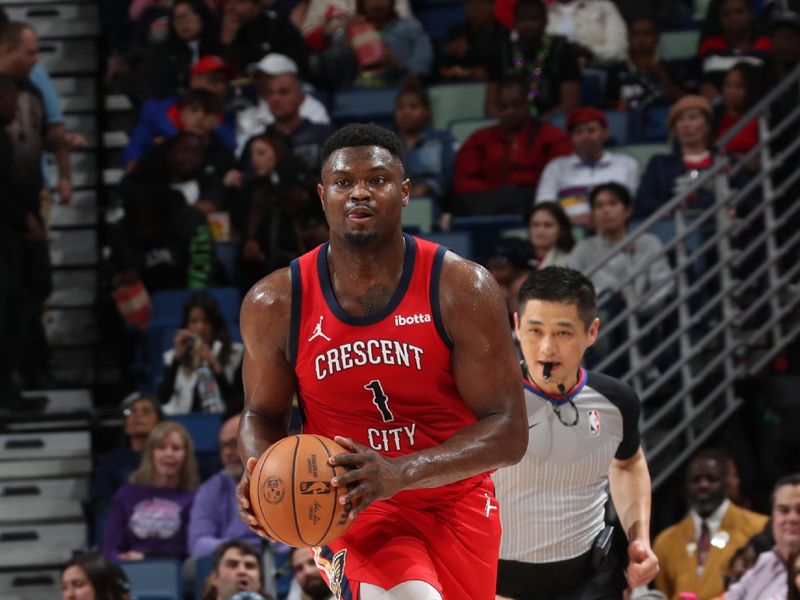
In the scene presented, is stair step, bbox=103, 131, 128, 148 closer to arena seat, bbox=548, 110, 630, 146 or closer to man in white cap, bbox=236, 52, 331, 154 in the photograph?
man in white cap, bbox=236, 52, 331, 154

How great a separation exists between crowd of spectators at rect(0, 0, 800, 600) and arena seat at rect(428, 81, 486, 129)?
8.7 inches

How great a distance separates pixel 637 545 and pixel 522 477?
0.46m

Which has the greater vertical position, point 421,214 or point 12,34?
point 12,34

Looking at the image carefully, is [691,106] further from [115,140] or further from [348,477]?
[348,477]

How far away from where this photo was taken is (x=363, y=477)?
3930 millimetres

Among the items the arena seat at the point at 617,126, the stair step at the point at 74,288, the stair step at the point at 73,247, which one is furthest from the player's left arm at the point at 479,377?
the stair step at the point at 73,247

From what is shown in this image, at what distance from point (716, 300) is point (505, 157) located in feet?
8.03

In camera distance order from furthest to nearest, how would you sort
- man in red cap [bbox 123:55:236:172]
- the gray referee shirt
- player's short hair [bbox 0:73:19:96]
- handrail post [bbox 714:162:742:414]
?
man in red cap [bbox 123:55:236:172], player's short hair [bbox 0:73:19:96], handrail post [bbox 714:162:742:414], the gray referee shirt

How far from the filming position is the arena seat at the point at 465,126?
1148 centimetres

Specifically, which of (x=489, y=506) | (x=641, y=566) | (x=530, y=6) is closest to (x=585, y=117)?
(x=530, y=6)

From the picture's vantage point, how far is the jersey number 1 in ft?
14.2

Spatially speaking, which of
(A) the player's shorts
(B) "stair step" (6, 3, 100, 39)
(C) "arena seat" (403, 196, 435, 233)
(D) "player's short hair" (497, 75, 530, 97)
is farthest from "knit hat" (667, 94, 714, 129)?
(A) the player's shorts

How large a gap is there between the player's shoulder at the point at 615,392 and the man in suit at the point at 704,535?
264 cm

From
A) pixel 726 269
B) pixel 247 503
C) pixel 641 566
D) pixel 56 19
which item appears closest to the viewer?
pixel 247 503
